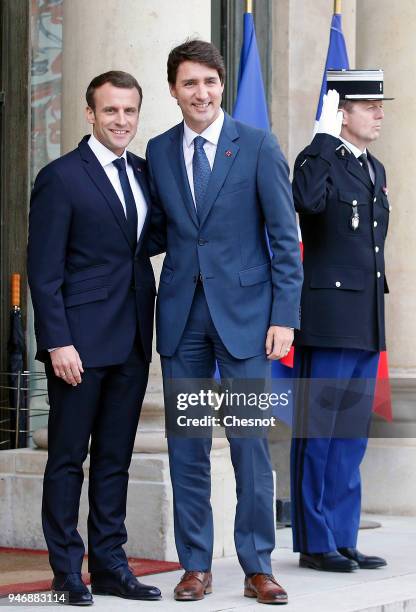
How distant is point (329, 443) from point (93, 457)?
1441 millimetres

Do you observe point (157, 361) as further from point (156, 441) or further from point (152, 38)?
point (152, 38)

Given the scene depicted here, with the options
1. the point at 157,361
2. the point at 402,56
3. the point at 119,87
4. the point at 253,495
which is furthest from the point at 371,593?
the point at 402,56

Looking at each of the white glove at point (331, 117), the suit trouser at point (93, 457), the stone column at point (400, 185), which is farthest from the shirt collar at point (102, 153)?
the stone column at point (400, 185)

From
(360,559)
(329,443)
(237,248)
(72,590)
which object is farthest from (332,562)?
(237,248)

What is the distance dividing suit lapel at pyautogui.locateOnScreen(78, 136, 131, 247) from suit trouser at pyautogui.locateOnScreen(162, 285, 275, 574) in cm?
42

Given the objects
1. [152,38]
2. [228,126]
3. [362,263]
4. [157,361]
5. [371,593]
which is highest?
[152,38]

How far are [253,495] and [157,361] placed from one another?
61.6 inches

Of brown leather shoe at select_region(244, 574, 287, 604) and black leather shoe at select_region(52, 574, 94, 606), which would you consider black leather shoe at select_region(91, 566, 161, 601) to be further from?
brown leather shoe at select_region(244, 574, 287, 604)

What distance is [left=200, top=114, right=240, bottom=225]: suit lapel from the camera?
18.8ft

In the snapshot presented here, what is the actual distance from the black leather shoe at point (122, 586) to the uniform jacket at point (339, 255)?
153 centimetres

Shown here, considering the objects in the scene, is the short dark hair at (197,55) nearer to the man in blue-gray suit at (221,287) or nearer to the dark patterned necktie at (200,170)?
the man in blue-gray suit at (221,287)

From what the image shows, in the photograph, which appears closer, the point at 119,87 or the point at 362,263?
the point at 119,87

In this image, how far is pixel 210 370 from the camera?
231 inches

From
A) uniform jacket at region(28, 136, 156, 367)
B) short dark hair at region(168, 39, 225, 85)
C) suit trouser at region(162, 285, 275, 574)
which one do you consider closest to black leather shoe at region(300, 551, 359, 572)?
suit trouser at region(162, 285, 275, 574)
